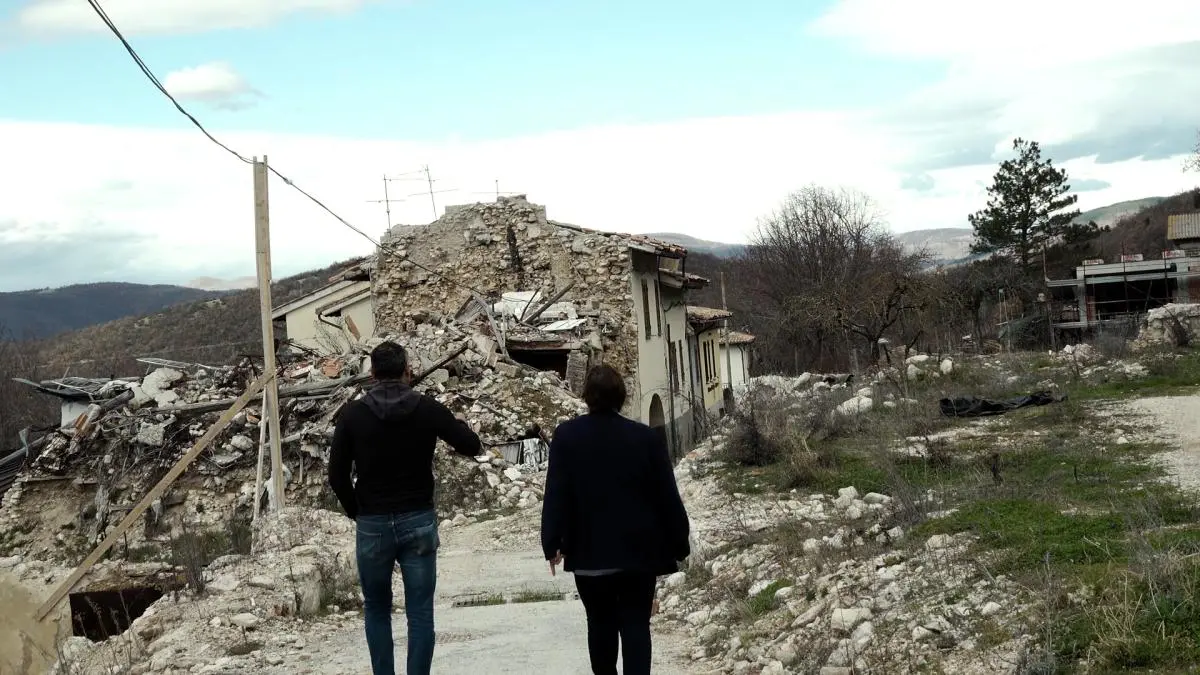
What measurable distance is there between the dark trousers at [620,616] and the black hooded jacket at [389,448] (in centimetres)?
103

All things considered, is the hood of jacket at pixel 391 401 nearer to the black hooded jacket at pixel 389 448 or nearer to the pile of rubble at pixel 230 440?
the black hooded jacket at pixel 389 448

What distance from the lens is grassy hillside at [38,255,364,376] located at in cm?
5953

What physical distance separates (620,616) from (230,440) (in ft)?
53.1

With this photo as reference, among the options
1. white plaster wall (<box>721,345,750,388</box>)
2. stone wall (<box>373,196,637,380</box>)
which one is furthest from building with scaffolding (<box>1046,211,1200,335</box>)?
stone wall (<box>373,196,637,380</box>)

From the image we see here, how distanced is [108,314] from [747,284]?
73.9m

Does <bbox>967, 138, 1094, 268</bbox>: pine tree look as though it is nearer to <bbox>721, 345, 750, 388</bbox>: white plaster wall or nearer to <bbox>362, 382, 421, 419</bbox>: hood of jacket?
<bbox>721, 345, 750, 388</bbox>: white plaster wall

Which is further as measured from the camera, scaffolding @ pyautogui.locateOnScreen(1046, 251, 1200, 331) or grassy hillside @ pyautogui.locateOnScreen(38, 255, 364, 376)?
grassy hillside @ pyautogui.locateOnScreen(38, 255, 364, 376)

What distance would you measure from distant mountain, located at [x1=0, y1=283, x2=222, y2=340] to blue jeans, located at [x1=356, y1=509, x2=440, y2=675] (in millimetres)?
107446

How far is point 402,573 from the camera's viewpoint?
596cm

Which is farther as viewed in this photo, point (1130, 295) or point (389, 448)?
point (1130, 295)

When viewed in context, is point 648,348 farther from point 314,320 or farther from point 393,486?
point 393,486

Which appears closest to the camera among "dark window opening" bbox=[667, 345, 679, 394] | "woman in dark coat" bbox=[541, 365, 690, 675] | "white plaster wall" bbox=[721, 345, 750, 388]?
"woman in dark coat" bbox=[541, 365, 690, 675]

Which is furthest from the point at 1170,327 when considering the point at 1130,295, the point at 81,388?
the point at 81,388

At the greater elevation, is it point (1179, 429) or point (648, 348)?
point (648, 348)
